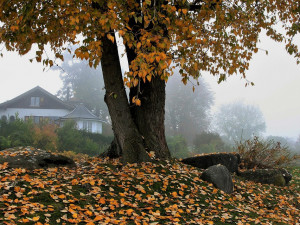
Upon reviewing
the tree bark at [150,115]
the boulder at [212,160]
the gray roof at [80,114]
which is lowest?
the boulder at [212,160]

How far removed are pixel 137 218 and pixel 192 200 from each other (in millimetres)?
1835

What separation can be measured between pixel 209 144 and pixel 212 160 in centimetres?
1747

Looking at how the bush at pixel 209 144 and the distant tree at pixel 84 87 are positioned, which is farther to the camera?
the distant tree at pixel 84 87

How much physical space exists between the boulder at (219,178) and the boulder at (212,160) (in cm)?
194

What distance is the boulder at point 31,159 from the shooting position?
25.7 ft

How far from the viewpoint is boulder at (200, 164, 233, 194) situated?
8.51m

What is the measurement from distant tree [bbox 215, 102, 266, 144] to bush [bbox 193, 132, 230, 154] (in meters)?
33.0

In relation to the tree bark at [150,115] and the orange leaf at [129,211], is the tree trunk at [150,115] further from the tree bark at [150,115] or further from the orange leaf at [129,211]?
the orange leaf at [129,211]

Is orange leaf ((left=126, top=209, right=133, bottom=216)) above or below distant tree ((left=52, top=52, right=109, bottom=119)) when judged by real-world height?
below

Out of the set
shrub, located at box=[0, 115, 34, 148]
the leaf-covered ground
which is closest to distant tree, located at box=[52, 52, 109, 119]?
shrub, located at box=[0, 115, 34, 148]

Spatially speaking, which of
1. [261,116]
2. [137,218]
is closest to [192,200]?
[137,218]

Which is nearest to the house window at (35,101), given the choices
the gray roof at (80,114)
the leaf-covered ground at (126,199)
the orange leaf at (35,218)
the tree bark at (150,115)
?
the gray roof at (80,114)

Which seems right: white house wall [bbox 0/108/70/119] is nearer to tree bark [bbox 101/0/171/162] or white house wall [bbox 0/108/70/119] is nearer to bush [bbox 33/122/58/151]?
bush [bbox 33/122/58/151]

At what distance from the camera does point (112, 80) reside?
863 centimetres
